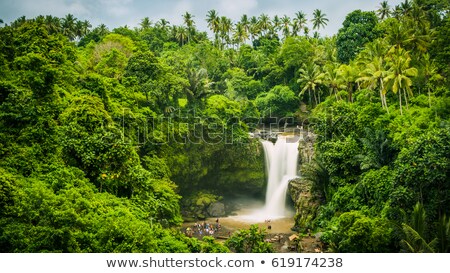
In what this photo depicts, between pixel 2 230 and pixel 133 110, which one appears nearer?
pixel 2 230

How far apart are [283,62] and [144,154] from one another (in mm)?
24913

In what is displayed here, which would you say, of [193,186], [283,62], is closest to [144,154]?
[193,186]

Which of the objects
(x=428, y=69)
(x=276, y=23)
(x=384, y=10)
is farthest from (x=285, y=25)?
(x=428, y=69)

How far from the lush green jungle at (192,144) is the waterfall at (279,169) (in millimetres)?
870

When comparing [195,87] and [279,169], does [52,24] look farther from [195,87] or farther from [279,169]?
[279,169]

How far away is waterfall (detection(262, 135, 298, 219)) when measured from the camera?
30448mm

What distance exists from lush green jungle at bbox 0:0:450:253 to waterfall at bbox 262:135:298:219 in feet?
2.85

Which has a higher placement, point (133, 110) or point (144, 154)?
point (133, 110)

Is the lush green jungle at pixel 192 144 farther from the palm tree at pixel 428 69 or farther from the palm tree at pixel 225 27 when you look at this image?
the palm tree at pixel 225 27

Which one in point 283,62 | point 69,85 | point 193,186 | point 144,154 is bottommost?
point 193,186

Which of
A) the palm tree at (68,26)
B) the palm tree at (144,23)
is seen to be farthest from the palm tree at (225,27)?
the palm tree at (68,26)

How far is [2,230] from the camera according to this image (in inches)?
432

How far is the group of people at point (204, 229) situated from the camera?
25500 millimetres
